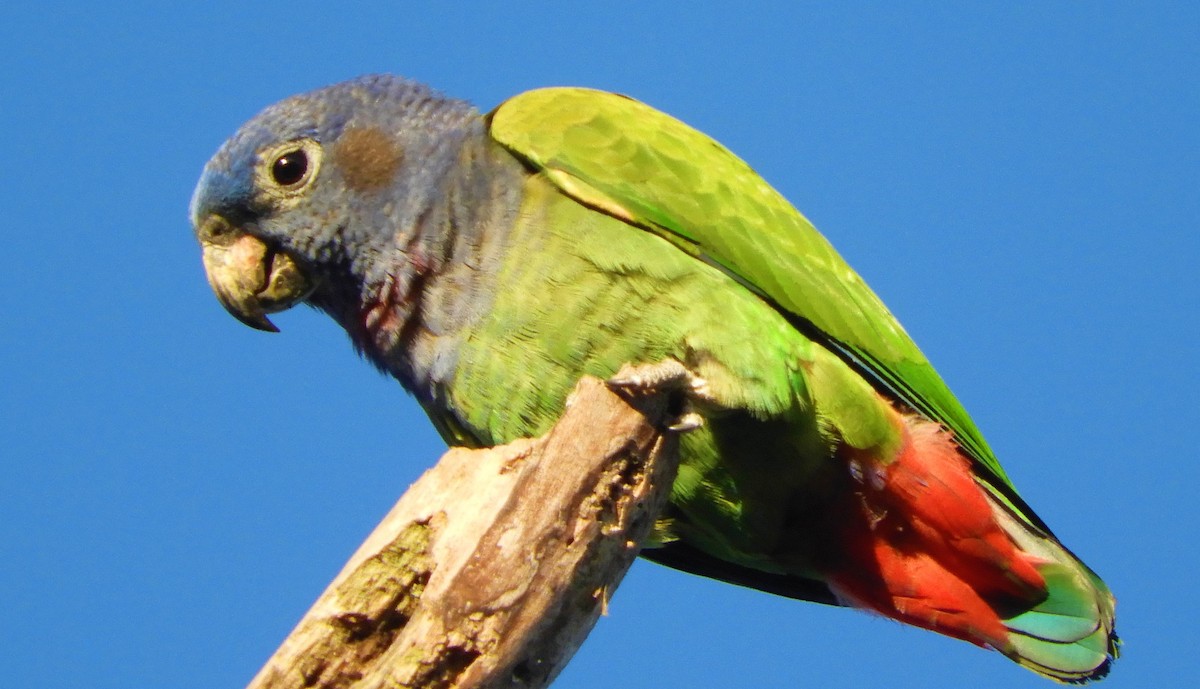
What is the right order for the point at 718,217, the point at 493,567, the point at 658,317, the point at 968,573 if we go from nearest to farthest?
1. the point at 493,567
2. the point at 658,317
3. the point at 718,217
4. the point at 968,573

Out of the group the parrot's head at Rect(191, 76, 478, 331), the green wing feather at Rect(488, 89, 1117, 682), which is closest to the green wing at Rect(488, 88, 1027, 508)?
the green wing feather at Rect(488, 89, 1117, 682)

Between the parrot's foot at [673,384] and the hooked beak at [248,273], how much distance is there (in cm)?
155

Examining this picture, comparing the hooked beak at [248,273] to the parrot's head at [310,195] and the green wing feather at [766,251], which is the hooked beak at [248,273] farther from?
the green wing feather at [766,251]

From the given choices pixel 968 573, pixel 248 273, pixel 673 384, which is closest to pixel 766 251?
pixel 673 384

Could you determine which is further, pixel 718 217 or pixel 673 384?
pixel 718 217

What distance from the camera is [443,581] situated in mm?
2910

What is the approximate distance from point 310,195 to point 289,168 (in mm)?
150

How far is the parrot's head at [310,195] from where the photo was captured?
422cm

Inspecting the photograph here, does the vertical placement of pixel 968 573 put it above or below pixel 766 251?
below

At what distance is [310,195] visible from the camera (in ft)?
14.0

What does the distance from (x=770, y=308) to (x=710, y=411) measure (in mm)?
598

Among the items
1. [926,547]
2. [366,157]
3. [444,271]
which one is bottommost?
[444,271]

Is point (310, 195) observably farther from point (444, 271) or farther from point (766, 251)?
point (766, 251)

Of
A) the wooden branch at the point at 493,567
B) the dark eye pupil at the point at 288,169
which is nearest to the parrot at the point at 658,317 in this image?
the dark eye pupil at the point at 288,169
